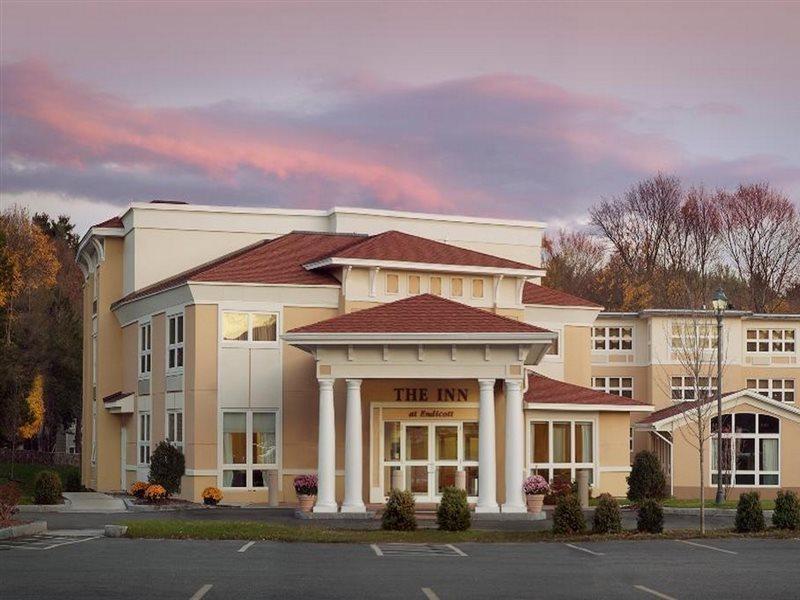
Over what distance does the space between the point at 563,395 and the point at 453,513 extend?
53.9 ft

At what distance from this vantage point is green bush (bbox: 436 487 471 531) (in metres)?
31.6

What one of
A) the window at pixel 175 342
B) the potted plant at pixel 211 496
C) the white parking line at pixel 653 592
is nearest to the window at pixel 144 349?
the window at pixel 175 342

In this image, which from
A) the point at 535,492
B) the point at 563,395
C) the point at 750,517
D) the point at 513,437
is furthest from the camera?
the point at 563,395

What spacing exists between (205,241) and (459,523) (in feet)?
71.8

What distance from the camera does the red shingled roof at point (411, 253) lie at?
1756 inches

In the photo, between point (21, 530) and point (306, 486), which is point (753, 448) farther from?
point (21, 530)

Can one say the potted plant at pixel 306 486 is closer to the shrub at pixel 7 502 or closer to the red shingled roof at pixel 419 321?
the red shingled roof at pixel 419 321

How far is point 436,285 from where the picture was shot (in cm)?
4562

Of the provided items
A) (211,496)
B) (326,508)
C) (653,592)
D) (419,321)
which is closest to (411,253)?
(419,321)

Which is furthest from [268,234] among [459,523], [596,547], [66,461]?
[66,461]

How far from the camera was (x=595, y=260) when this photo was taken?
92438 millimetres

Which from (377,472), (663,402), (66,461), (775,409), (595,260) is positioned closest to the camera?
(377,472)

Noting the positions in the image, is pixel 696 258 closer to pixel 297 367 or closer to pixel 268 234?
pixel 268 234

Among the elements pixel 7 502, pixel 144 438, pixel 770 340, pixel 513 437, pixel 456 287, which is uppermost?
pixel 456 287
